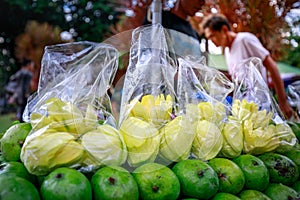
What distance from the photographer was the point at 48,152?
0.75 meters

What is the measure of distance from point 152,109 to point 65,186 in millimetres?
328

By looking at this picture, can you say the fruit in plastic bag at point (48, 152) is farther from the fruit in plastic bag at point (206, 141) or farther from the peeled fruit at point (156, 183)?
the fruit in plastic bag at point (206, 141)

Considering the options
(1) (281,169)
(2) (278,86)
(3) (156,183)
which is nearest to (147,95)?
(3) (156,183)

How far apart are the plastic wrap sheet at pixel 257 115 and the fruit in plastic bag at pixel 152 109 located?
0.77 ft

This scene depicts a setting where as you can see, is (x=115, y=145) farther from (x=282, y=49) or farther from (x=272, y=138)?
(x=282, y=49)

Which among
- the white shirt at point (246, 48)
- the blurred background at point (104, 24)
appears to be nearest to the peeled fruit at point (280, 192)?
the blurred background at point (104, 24)

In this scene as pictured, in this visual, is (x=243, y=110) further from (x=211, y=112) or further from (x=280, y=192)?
(x=280, y=192)

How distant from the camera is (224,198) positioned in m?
0.81

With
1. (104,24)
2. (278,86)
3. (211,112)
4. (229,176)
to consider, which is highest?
(211,112)

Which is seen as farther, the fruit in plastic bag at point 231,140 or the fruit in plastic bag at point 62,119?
the fruit in plastic bag at point 231,140

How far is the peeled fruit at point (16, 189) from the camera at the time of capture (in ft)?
2.21

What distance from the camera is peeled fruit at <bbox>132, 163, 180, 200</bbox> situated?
77 centimetres

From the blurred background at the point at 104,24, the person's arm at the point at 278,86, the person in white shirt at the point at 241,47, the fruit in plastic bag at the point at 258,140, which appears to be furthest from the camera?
the blurred background at the point at 104,24

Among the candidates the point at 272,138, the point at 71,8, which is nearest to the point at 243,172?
the point at 272,138
